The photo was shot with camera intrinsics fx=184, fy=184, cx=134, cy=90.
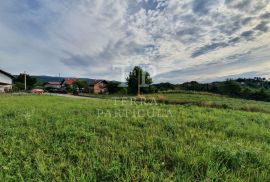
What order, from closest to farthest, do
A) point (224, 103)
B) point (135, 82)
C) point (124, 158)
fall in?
point (124, 158)
point (224, 103)
point (135, 82)

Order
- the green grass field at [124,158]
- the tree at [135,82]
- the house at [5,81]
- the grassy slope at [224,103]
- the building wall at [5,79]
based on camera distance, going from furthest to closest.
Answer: the building wall at [5,79]
the house at [5,81]
the tree at [135,82]
the grassy slope at [224,103]
the green grass field at [124,158]

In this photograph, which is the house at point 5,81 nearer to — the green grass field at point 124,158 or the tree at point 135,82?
the tree at point 135,82

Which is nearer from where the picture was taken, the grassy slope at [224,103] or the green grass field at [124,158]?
the green grass field at [124,158]

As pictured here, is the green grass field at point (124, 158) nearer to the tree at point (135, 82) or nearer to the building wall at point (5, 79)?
the tree at point (135, 82)

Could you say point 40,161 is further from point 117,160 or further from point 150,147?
point 150,147

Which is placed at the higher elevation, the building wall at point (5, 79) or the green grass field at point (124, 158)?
the building wall at point (5, 79)

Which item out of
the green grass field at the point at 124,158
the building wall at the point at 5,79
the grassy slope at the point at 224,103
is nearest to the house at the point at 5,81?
the building wall at the point at 5,79

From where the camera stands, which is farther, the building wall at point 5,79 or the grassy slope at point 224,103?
the building wall at point 5,79

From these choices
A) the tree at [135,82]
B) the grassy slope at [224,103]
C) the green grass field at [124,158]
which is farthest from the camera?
the tree at [135,82]

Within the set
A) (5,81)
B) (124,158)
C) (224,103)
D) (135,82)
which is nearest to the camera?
(124,158)

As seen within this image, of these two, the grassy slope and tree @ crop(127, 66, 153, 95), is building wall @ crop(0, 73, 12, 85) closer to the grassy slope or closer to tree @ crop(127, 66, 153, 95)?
tree @ crop(127, 66, 153, 95)

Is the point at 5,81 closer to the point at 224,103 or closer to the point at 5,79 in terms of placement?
the point at 5,79

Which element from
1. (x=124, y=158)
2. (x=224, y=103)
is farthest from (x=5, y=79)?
(x=124, y=158)

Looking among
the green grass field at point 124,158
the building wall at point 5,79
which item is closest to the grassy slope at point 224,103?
the green grass field at point 124,158
